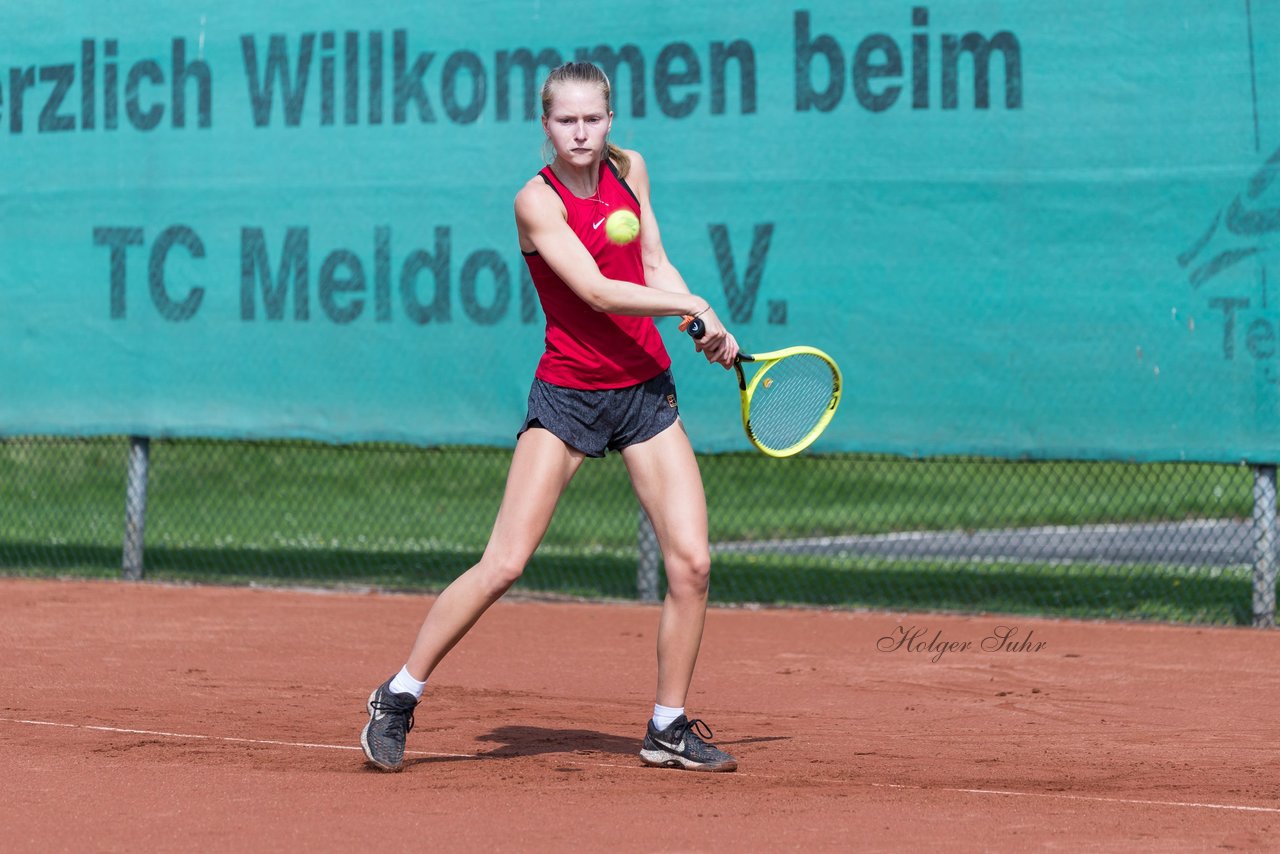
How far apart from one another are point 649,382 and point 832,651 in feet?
8.79

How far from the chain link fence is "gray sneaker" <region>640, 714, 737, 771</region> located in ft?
11.0

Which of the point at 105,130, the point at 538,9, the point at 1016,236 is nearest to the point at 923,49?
the point at 1016,236

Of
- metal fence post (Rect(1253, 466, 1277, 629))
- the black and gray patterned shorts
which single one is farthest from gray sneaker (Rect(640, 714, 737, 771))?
metal fence post (Rect(1253, 466, 1277, 629))

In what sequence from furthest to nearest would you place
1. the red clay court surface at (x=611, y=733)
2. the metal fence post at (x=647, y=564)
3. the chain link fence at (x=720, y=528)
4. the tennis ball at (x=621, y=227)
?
the chain link fence at (x=720, y=528)
the metal fence post at (x=647, y=564)
the tennis ball at (x=621, y=227)
the red clay court surface at (x=611, y=733)

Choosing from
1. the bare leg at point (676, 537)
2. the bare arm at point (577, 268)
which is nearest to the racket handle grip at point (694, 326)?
the bare arm at point (577, 268)

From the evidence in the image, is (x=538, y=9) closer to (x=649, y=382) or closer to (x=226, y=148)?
(x=226, y=148)

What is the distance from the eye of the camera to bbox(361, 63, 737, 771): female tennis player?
470cm

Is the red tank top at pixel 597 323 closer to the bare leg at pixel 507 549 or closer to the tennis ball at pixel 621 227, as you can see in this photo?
the tennis ball at pixel 621 227

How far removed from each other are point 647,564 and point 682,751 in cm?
370

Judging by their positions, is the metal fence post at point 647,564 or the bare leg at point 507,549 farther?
the metal fence post at point 647,564

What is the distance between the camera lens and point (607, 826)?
4082 millimetres

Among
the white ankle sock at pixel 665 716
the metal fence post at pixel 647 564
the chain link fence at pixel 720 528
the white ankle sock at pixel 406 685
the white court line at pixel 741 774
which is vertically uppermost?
the white ankle sock at pixel 406 685

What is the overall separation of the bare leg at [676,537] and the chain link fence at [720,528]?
332cm

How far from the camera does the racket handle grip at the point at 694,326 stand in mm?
4391
